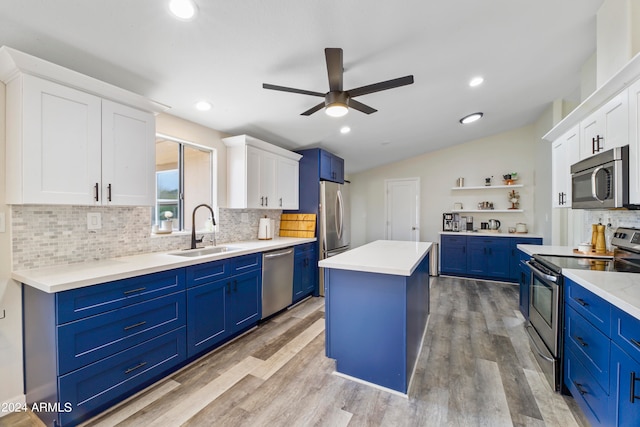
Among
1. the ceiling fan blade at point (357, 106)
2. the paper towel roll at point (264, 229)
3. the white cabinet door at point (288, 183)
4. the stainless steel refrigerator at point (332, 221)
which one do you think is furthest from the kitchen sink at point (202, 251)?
the ceiling fan blade at point (357, 106)

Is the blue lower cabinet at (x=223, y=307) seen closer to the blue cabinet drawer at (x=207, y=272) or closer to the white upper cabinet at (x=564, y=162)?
the blue cabinet drawer at (x=207, y=272)

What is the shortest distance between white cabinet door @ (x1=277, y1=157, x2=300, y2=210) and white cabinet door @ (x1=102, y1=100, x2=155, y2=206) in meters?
1.84

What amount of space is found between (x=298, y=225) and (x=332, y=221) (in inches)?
21.1

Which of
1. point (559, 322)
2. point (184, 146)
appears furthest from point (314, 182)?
point (559, 322)

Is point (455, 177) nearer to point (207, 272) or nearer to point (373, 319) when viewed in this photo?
point (373, 319)

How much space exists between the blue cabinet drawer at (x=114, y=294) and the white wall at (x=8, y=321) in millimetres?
619

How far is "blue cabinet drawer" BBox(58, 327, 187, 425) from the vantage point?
5.05 ft

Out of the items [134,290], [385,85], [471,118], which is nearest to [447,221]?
[471,118]

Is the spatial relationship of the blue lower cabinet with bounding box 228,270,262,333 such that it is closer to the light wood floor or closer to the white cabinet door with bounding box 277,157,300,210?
the light wood floor

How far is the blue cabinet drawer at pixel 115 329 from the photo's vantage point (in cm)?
152

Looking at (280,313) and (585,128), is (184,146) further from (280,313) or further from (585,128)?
(585,128)

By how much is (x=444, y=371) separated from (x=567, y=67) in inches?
138

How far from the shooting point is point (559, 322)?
1.90m

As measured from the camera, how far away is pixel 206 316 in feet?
7.57
